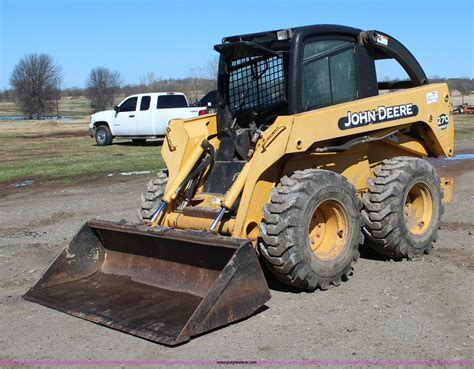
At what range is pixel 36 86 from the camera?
227 feet

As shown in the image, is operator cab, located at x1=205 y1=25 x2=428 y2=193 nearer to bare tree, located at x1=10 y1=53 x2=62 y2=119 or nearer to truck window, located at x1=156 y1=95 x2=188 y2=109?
truck window, located at x1=156 y1=95 x2=188 y2=109

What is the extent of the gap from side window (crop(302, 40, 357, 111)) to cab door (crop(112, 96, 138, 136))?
56.5ft

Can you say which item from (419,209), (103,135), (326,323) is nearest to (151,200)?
(326,323)

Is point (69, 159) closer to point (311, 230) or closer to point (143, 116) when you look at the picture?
point (143, 116)

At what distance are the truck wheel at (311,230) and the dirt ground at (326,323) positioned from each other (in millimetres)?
234

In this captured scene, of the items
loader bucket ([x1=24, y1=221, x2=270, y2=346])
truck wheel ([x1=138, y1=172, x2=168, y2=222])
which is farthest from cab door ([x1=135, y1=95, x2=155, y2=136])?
loader bucket ([x1=24, y1=221, x2=270, y2=346])

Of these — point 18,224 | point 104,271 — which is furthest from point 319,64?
point 18,224

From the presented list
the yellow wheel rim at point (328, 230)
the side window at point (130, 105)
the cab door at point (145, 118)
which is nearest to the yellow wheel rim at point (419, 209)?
the yellow wheel rim at point (328, 230)

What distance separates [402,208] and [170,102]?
1748cm

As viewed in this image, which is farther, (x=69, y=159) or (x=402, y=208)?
(x=69, y=159)

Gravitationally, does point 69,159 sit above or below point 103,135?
below

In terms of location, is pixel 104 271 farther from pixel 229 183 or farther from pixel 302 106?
pixel 302 106

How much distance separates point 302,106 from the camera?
6102 mm

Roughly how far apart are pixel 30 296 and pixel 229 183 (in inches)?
82.6
